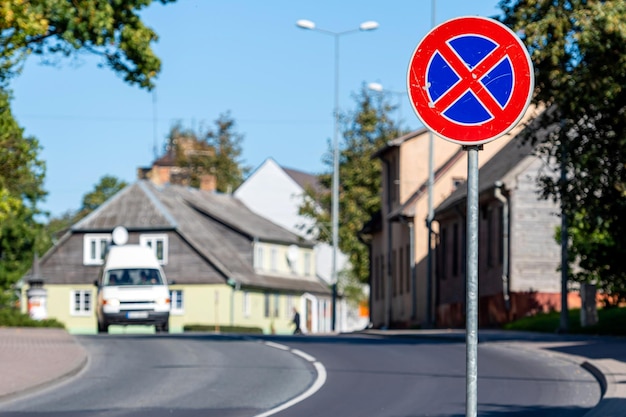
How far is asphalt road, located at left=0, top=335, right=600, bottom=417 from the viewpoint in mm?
14633

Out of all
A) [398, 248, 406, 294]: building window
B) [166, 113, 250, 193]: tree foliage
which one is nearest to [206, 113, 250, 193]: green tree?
[166, 113, 250, 193]: tree foliage

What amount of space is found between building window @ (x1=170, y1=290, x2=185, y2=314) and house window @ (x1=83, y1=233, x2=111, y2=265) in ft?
18.1

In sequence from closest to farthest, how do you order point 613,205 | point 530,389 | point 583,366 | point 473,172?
point 473,172
point 530,389
point 583,366
point 613,205

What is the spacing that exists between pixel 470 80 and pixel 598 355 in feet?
49.5

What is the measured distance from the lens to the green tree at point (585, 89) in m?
24.9

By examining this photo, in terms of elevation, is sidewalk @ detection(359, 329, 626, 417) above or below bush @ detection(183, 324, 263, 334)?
above

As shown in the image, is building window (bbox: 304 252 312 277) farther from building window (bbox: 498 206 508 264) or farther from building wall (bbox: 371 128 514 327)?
building window (bbox: 498 206 508 264)

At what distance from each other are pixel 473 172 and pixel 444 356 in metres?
16.7

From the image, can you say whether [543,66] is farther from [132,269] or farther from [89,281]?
[89,281]

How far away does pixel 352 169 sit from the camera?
77188 millimetres

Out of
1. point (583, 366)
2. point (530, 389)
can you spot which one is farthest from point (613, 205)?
point (530, 389)

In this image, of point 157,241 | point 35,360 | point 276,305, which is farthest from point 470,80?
point 276,305

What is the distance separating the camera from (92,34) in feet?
84.9

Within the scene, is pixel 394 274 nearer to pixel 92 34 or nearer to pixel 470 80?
pixel 92 34
